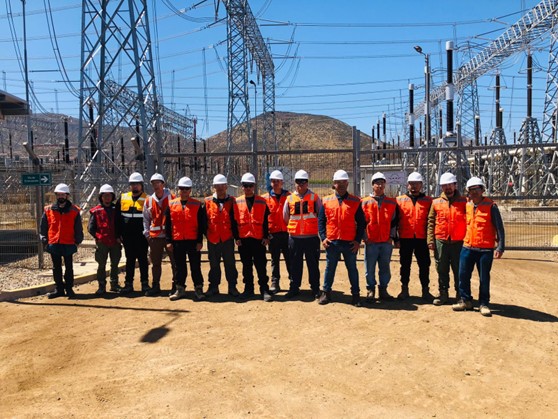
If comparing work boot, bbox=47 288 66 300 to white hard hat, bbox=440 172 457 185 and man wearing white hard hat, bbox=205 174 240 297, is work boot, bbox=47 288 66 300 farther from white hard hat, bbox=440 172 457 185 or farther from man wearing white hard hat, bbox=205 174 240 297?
white hard hat, bbox=440 172 457 185

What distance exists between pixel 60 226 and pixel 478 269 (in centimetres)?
627

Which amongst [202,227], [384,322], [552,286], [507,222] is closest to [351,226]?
[384,322]

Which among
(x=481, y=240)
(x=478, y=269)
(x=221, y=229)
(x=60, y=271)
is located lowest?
(x=60, y=271)

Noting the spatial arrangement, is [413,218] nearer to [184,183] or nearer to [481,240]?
[481,240]

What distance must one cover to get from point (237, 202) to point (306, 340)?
8.76 ft

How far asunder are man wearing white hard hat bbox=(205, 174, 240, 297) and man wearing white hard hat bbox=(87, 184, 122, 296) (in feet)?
5.29

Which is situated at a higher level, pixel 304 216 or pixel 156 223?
pixel 304 216

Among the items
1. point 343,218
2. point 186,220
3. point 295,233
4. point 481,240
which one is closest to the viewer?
point 481,240

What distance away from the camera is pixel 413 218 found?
259 inches

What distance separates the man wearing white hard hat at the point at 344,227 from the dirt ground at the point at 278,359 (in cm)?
48

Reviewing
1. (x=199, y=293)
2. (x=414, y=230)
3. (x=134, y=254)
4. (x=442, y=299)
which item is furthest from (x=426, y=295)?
(x=134, y=254)

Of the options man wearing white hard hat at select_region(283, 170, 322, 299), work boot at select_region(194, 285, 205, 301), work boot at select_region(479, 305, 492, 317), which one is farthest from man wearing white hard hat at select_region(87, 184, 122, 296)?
work boot at select_region(479, 305, 492, 317)

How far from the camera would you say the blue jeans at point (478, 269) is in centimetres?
593

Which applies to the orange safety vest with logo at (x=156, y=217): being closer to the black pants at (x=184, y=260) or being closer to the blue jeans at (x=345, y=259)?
the black pants at (x=184, y=260)
